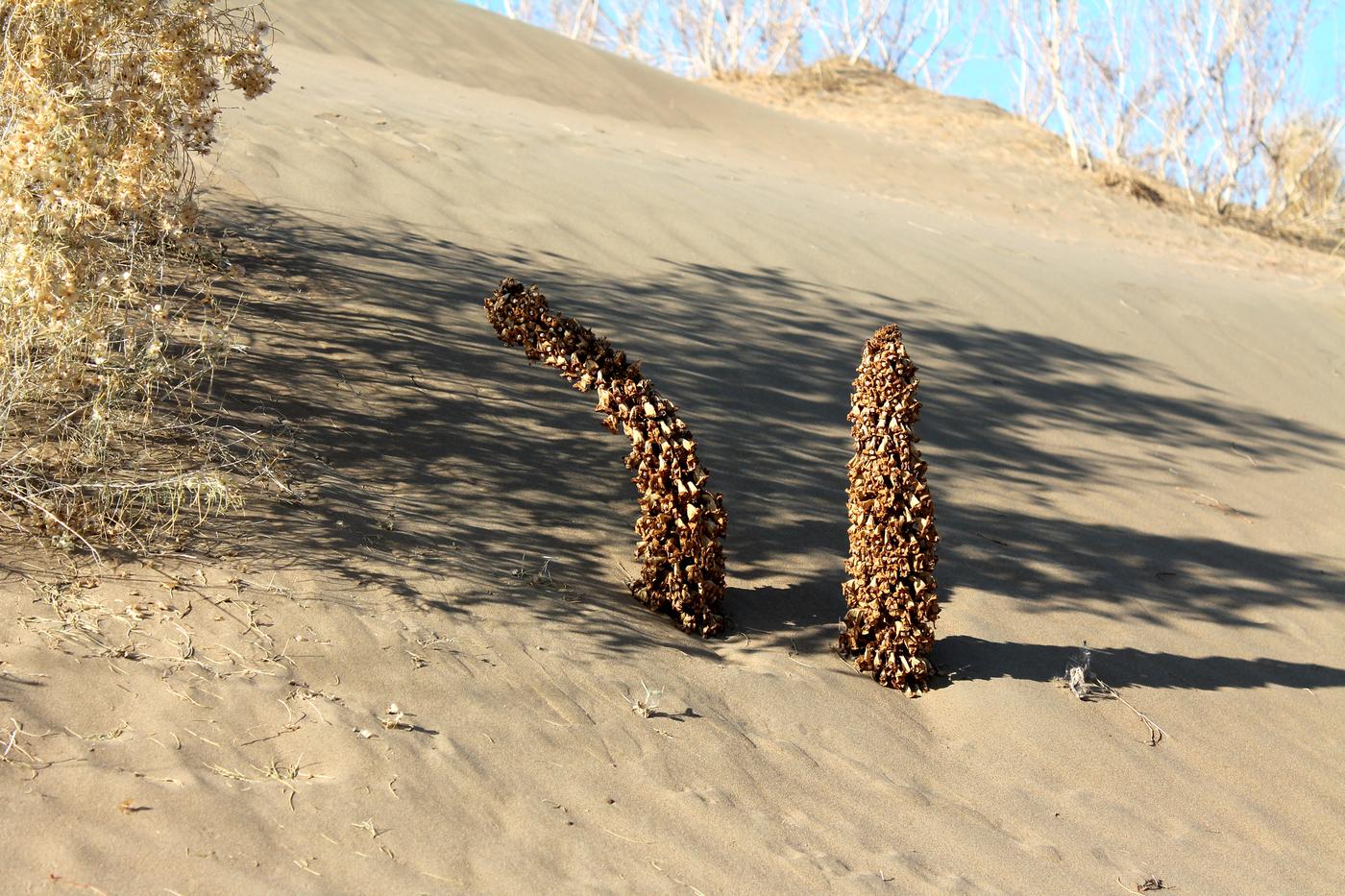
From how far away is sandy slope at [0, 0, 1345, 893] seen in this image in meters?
2.66

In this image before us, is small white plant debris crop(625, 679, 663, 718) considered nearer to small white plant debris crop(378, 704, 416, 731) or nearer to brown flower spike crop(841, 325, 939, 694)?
small white plant debris crop(378, 704, 416, 731)

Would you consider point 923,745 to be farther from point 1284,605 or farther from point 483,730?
point 1284,605

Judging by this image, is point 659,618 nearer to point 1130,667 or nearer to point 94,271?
point 1130,667

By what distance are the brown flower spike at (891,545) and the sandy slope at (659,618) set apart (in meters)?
0.13

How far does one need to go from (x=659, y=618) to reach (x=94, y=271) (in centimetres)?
202

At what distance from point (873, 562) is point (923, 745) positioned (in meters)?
0.61

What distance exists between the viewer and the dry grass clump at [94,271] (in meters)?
3.22

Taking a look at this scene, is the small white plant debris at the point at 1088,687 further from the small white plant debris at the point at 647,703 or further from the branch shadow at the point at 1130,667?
the small white plant debris at the point at 647,703

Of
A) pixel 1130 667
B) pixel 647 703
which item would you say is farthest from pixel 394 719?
pixel 1130 667

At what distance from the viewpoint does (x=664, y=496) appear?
391 centimetres

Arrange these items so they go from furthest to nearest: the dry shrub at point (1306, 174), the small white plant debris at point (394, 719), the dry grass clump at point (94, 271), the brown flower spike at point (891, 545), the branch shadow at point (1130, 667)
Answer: the dry shrub at point (1306, 174)
the branch shadow at point (1130, 667)
the brown flower spike at point (891, 545)
the dry grass clump at point (94, 271)
the small white plant debris at point (394, 719)

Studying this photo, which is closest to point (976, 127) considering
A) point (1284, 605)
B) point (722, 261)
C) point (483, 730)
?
point (722, 261)

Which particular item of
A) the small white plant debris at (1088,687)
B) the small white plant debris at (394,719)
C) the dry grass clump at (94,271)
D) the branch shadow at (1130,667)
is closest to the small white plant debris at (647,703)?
the small white plant debris at (394,719)

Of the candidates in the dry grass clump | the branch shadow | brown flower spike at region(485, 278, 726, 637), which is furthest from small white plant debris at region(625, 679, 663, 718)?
the dry grass clump
